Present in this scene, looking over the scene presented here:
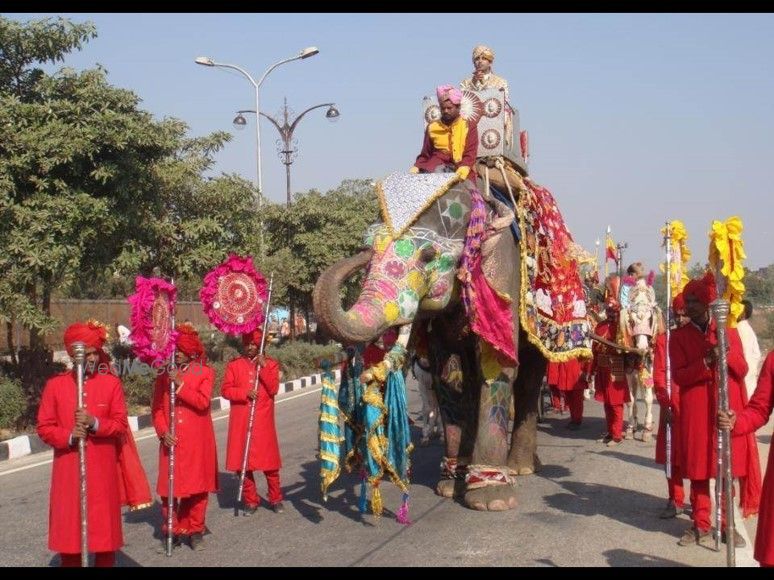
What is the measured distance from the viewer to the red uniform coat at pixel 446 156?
8.71 m

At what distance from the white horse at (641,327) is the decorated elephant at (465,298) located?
8.92ft

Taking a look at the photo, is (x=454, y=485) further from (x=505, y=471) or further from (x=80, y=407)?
(x=80, y=407)

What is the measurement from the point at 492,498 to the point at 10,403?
833 cm

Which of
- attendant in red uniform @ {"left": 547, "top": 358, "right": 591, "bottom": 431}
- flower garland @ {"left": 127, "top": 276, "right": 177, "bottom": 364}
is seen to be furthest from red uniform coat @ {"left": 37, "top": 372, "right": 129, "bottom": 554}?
attendant in red uniform @ {"left": 547, "top": 358, "right": 591, "bottom": 431}

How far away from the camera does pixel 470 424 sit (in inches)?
361

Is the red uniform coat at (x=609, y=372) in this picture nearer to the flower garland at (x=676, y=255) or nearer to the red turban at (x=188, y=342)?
the flower garland at (x=676, y=255)

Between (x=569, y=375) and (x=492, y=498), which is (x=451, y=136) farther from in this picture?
(x=569, y=375)

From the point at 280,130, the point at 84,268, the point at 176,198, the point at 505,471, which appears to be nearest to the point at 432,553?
the point at 505,471

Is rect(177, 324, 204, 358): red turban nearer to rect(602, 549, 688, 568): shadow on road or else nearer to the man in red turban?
the man in red turban

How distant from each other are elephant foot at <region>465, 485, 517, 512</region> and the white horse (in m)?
4.44

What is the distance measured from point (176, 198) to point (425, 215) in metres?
11.1

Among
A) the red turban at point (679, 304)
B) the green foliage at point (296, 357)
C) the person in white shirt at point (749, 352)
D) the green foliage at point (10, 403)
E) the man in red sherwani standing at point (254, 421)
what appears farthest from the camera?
the green foliage at point (296, 357)

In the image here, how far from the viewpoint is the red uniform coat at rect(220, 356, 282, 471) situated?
8328 mm

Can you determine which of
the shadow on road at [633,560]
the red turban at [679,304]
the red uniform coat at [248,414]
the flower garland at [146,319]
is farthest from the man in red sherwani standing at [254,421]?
the red turban at [679,304]
